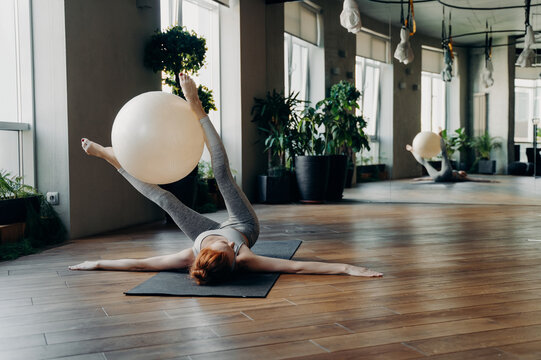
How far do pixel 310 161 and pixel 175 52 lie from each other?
2603 mm

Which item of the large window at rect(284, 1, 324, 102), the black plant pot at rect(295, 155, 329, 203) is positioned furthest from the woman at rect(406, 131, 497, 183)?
the large window at rect(284, 1, 324, 102)

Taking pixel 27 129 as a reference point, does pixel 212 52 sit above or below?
above

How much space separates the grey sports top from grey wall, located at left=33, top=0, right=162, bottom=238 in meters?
1.83

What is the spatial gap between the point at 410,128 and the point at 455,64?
38.1 inches

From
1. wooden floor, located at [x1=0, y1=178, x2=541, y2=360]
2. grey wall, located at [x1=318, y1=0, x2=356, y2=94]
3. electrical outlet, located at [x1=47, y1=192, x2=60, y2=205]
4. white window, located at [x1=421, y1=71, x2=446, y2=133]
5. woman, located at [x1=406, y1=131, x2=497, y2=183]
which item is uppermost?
grey wall, located at [x1=318, y1=0, x2=356, y2=94]

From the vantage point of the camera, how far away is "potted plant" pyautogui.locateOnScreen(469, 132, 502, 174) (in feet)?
21.1

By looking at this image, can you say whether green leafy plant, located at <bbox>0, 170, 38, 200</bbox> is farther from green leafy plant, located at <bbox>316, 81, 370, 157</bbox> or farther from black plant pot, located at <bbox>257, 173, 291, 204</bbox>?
green leafy plant, located at <bbox>316, 81, 370, 157</bbox>

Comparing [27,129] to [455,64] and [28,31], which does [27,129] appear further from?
[455,64]

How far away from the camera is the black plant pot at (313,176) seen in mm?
7133

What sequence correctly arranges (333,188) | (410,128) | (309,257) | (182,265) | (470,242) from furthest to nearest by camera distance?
1. (333,188)
2. (410,128)
3. (470,242)
4. (309,257)
5. (182,265)

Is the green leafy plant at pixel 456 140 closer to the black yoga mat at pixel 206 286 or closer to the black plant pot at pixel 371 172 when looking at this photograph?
the black plant pot at pixel 371 172

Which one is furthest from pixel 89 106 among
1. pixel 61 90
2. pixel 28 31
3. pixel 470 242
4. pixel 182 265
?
pixel 470 242

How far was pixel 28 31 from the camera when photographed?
438 centimetres

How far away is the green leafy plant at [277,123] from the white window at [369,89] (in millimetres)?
860
